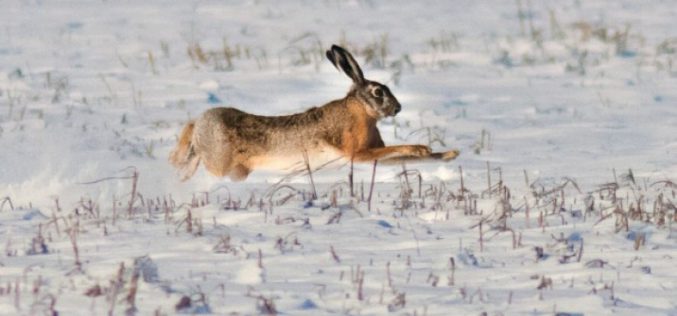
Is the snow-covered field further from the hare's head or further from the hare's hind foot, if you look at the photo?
→ the hare's head

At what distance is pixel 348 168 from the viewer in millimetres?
10867

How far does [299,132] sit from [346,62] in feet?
1.89

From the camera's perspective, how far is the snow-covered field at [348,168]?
594 cm

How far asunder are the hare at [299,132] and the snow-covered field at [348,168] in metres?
0.23

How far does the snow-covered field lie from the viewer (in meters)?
5.94

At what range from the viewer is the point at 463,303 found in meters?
5.73

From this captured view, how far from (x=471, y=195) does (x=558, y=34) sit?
1014 cm

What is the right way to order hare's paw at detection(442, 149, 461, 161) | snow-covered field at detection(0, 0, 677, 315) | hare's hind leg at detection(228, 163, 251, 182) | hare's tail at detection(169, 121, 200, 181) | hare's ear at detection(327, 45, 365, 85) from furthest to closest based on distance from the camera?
hare's tail at detection(169, 121, 200, 181) → hare's hind leg at detection(228, 163, 251, 182) → hare's ear at detection(327, 45, 365, 85) → hare's paw at detection(442, 149, 461, 161) → snow-covered field at detection(0, 0, 677, 315)

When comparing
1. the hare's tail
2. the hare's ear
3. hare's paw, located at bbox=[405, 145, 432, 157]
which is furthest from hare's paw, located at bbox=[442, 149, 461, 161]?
the hare's tail

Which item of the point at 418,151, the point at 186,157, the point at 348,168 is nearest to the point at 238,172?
the point at 186,157

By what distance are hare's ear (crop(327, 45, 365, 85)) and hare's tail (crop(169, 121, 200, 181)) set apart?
3.70 ft

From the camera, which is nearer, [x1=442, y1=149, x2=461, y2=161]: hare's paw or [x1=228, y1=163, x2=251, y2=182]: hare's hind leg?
[x1=442, y1=149, x2=461, y2=161]: hare's paw

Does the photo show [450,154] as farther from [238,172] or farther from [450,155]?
[238,172]

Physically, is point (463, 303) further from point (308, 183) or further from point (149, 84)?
point (149, 84)
